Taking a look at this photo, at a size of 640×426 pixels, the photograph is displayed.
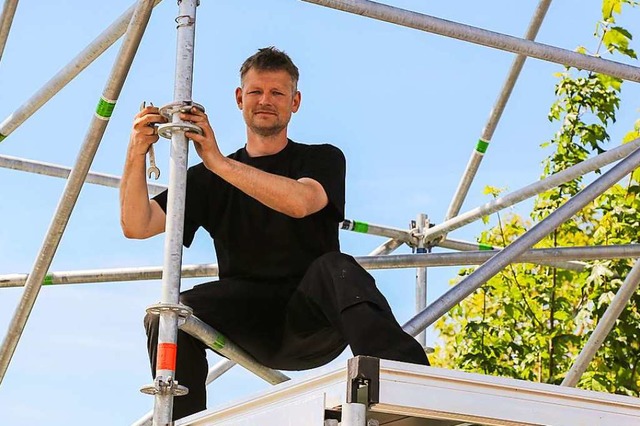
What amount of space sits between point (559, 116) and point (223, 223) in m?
6.16

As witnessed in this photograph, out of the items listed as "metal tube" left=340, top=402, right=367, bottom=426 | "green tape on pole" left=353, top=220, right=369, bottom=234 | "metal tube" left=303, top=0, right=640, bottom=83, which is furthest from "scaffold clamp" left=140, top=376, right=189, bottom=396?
"green tape on pole" left=353, top=220, right=369, bottom=234

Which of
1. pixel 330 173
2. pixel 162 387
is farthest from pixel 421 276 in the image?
pixel 162 387

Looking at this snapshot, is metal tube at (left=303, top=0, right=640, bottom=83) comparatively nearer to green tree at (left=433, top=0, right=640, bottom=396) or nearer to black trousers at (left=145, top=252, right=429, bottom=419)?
black trousers at (left=145, top=252, right=429, bottom=419)

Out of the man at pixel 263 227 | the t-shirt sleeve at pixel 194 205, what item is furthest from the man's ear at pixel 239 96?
the t-shirt sleeve at pixel 194 205

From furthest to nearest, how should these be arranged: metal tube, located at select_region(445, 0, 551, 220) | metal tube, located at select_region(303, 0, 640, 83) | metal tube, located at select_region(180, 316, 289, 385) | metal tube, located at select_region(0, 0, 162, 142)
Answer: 1. metal tube, located at select_region(445, 0, 551, 220)
2. metal tube, located at select_region(0, 0, 162, 142)
3. metal tube, located at select_region(303, 0, 640, 83)
4. metal tube, located at select_region(180, 316, 289, 385)

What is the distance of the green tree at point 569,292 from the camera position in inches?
368

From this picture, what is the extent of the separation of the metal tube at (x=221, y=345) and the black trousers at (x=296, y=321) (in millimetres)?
29

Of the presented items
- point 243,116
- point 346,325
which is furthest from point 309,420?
point 243,116

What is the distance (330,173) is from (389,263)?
210 cm

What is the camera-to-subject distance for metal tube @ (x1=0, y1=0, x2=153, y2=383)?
4527 millimetres

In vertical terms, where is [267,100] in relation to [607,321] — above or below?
above

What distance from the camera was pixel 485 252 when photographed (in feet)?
22.1

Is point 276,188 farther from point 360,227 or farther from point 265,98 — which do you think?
point 360,227

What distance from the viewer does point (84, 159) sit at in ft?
15.4
